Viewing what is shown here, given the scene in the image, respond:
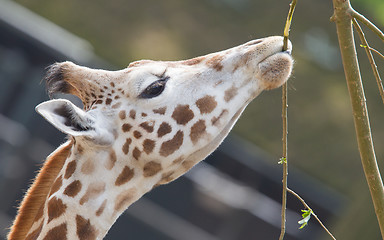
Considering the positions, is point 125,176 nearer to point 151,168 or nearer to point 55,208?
point 151,168

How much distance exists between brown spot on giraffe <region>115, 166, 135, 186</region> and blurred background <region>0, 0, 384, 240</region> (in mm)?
2921

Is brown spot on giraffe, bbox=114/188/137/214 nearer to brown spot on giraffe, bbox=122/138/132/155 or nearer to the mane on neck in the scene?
brown spot on giraffe, bbox=122/138/132/155

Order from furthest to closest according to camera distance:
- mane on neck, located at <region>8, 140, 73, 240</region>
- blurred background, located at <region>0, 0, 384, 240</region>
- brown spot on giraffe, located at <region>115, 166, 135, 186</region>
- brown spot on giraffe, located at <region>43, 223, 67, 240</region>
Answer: blurred background, located at <region>0, 0, 384, 240</region>
mane on neck, located at <region>8, 140, 73, 240</region>
brown spot on giraffe, located at <region>115, 166, 135, 186</region>
brown spot on giraffe, located at <region>43, 223, 67, 240</region>

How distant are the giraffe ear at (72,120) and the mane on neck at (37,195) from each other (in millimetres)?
247

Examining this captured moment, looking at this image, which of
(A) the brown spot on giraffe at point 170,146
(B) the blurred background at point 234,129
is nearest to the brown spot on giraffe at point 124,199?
(A) the brown spot on giraffe at point 170,146

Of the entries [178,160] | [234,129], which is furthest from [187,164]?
[234,129]

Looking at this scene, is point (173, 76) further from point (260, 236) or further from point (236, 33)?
point (236, 33)

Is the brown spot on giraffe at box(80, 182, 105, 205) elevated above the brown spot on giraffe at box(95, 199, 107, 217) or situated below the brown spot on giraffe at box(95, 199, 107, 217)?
above

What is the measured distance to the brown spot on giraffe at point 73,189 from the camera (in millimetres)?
3012

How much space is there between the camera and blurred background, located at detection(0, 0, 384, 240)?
7.40 metres

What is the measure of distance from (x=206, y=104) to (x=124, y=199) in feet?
1.90

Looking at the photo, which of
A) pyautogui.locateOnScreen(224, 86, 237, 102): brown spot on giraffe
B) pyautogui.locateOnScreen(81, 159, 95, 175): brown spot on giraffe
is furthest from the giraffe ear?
pyautogui.locateOnScreen(224, 86, 237, 102): brown spot on giraffe

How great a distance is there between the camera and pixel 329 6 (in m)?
10.6

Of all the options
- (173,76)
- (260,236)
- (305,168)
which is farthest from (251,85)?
(305,168)
